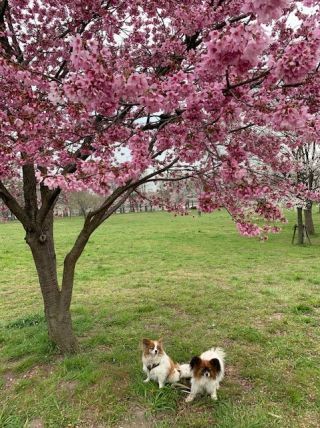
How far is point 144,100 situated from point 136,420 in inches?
145

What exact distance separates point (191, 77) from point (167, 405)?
155 inches

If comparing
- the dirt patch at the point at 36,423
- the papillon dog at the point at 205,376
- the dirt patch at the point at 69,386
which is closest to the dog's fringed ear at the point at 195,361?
the papillon dog at the point at 205,376

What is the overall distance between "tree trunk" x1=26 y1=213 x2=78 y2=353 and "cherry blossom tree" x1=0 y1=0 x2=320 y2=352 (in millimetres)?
17

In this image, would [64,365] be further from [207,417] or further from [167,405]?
[207,417]

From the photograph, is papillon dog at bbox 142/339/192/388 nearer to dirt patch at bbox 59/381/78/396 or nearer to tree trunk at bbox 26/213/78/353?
dirt patch at bbox 59/381/78/396

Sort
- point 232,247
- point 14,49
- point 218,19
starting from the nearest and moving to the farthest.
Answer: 1. point 218,19
2. point 14,49
3. point 232,247

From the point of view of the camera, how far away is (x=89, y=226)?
5684 mm

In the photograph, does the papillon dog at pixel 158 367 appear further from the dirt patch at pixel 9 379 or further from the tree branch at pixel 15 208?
the tree branch at pixel 15 208

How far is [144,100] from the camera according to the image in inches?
130

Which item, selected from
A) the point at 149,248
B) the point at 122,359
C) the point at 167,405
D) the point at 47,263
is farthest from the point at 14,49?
the point at 149,248

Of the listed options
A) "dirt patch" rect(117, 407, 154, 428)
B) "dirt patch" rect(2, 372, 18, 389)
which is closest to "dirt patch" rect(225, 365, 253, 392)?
"dirt patch" rect(117, 407, 154, 428)

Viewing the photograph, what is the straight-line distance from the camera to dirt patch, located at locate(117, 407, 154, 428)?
4180mm

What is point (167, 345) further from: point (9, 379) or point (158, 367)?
point (9, 379)

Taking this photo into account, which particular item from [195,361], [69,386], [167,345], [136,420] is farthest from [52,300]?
[195,361]
